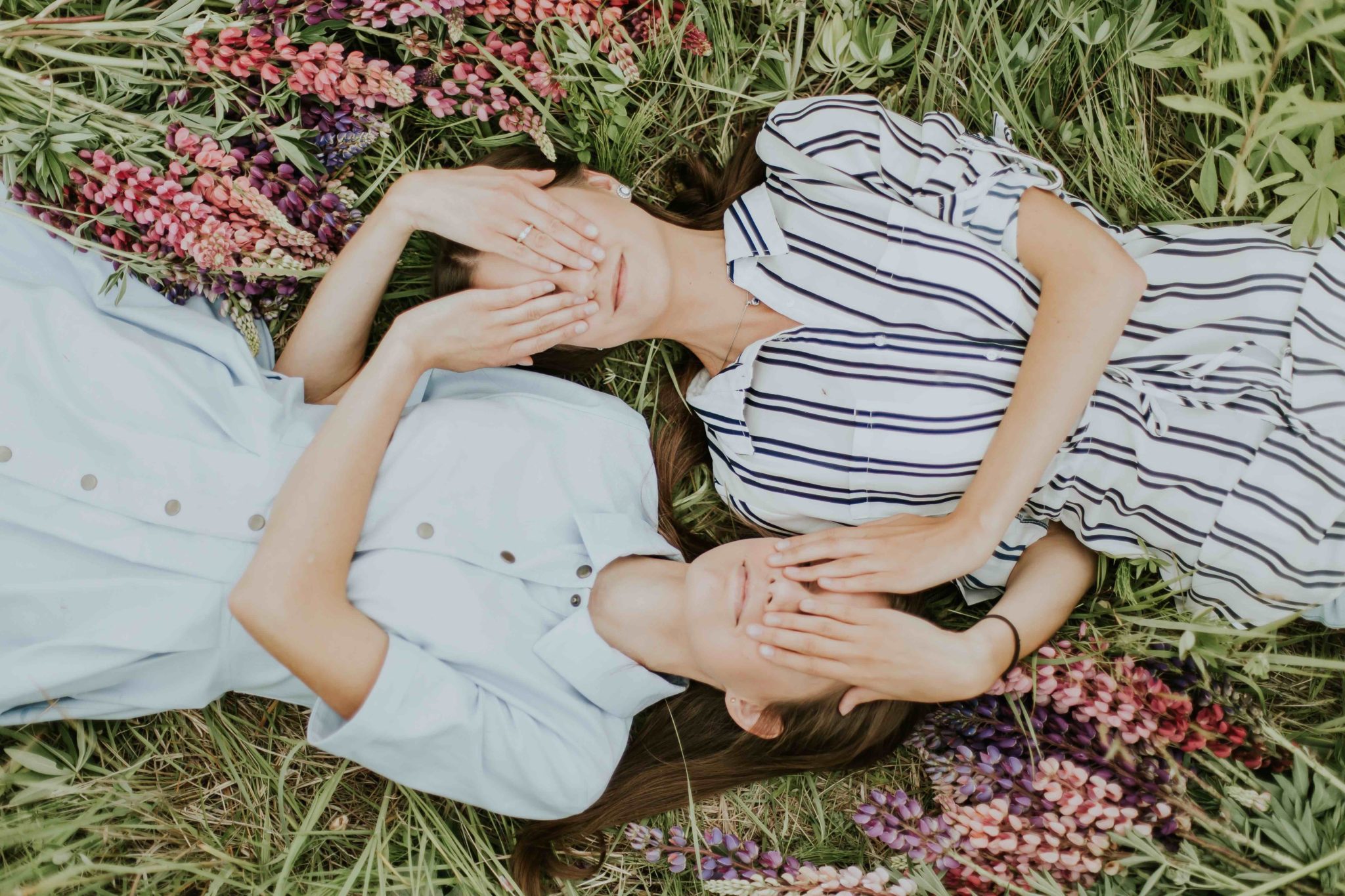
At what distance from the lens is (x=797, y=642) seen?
2115 mm

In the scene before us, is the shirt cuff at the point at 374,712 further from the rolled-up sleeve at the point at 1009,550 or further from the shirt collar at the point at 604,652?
the rolled-up sleeve at the point at 1009,550

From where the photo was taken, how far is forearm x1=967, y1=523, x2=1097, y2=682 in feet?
7.69

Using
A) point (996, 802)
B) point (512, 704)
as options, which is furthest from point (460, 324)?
point (996, 802)

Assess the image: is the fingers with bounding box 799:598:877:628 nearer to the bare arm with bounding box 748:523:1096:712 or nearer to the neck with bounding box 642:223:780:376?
the bare arm with bounding box 748:523:1096:712

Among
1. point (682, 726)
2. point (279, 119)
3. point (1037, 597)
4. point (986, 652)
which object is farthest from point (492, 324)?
point (1037, 597)

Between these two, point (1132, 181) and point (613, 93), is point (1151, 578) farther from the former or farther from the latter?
point (613, 93)

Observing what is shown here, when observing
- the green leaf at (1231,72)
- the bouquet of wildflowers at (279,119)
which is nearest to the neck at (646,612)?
the bouquet of wildflowers at (279,119)

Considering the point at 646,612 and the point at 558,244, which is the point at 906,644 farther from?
the point at 558,244

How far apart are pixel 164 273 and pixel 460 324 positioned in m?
0.89

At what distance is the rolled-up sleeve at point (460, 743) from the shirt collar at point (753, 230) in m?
1.40

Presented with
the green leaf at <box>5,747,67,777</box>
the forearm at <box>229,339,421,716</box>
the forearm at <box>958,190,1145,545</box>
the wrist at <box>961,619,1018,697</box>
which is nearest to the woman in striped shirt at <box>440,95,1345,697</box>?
the forearm at <box>958,190,1145,545</box>

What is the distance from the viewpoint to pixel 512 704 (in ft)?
7.64

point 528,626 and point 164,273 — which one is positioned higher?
point 164,273

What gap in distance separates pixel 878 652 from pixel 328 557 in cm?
141
